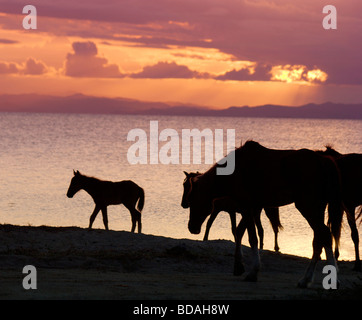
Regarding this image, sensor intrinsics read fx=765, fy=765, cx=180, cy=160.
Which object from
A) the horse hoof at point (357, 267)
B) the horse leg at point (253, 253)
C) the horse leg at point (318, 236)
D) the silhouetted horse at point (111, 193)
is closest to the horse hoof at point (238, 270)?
the horse leg at point (253, 253)

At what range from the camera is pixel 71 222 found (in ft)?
94.6

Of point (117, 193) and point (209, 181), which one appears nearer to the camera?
point (209, 181)

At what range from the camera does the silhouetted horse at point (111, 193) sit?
24391mm

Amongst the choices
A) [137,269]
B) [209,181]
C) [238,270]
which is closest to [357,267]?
[238,270]

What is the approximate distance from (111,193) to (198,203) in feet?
36.8

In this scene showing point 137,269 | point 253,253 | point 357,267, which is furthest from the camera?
point 357,267

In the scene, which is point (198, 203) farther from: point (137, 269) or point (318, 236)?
point (318, 236)

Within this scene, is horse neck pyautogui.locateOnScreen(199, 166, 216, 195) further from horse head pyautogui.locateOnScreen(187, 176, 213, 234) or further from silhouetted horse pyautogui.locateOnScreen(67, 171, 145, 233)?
silhouetted horse pyautogui.locateOnScreen(67, 171, 145, 233)

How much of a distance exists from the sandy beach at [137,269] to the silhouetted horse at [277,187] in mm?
810

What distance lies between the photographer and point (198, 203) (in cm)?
1361

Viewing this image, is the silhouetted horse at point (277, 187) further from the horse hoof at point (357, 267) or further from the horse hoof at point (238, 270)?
the horse hoof at point (357, 267)
